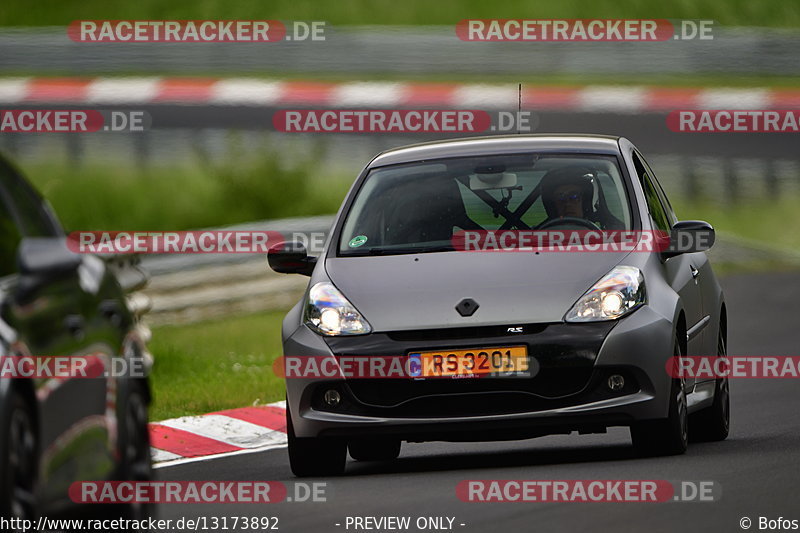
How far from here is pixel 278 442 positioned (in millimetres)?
12188

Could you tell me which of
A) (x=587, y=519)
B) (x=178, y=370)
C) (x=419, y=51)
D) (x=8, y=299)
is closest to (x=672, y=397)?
(x=587, y=519)

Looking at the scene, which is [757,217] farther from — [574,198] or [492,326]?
[492,326]

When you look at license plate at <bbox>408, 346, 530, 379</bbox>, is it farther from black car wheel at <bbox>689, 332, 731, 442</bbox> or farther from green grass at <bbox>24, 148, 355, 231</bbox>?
green grass at <bbox>24, 148, 355, 231</bbox>

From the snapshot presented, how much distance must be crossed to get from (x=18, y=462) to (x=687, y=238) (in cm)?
524

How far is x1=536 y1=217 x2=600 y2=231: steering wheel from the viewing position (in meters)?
10.6

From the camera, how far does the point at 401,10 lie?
31.0 m

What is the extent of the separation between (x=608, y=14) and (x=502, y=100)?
19.8 feet

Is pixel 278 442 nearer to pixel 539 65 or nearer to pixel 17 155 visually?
pixel 17 155

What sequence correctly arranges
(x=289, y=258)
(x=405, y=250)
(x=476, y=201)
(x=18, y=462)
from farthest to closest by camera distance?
(x=476, y=201)
(x=289, y=258)
(x=405, y=250)
(x=18, y=462)

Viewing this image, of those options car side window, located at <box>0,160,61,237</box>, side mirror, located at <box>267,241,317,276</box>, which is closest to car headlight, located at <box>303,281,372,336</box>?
side mirror, located at <box>267,241,317,276</box>

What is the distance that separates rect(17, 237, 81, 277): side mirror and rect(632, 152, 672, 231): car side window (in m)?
4.51

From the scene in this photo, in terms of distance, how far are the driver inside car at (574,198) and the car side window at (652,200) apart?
0.84 ft

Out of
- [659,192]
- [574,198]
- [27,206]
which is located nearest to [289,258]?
[574,198]

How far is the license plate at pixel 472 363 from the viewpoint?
9773 millimetres
